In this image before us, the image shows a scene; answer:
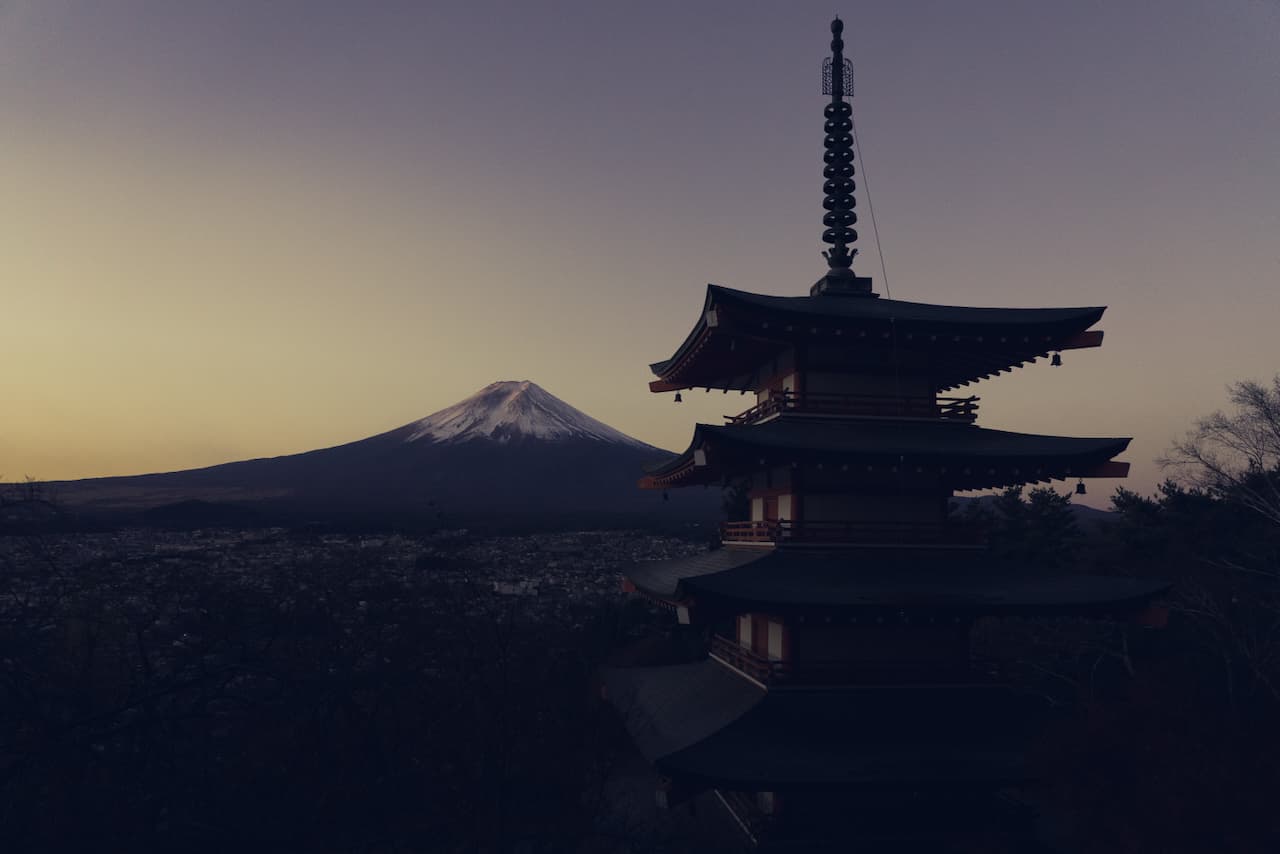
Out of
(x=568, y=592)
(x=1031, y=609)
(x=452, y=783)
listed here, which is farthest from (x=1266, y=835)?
(x=568, y=592)

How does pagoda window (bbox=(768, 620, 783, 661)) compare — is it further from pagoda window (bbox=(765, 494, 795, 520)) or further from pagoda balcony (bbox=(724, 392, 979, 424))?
→ pagoda balcony (bbox=(724, 392, 979, 424))

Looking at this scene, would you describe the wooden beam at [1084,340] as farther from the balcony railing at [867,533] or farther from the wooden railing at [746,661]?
the wooden railing at [746,661]

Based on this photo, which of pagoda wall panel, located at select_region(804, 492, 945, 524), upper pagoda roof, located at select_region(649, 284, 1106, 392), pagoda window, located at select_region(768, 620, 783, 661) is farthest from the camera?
pagoda wall panel, located at select_region(804, 492, 945, 524)

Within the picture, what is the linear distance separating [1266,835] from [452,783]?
51.4ft

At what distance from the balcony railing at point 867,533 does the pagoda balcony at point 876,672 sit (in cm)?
245

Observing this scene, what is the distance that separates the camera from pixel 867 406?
16.9 metres

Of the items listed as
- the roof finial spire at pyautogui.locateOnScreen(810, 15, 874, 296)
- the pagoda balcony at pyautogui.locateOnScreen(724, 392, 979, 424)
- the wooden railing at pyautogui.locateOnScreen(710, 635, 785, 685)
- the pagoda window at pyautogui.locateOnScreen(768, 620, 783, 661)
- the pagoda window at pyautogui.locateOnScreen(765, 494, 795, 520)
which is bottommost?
the wooden railing at pyautogui.locateOnScreen(710, 635, 785, 685)

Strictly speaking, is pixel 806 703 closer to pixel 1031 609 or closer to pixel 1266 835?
pixel 1031 609

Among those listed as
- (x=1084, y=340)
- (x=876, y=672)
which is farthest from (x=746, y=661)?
(x=1084, y=340)

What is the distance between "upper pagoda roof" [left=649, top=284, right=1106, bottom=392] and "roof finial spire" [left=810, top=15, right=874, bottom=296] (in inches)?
39.3

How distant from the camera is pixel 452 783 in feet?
60.4

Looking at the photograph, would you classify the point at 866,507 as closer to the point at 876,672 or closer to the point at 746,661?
the point at 876,672

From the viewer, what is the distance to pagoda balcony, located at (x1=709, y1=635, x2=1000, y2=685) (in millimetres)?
15516

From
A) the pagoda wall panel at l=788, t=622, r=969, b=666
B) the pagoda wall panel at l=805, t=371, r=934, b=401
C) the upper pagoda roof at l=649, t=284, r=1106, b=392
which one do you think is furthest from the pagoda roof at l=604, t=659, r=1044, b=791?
the upper pagoda roof at l=649, t=284, r=1106, b=392
